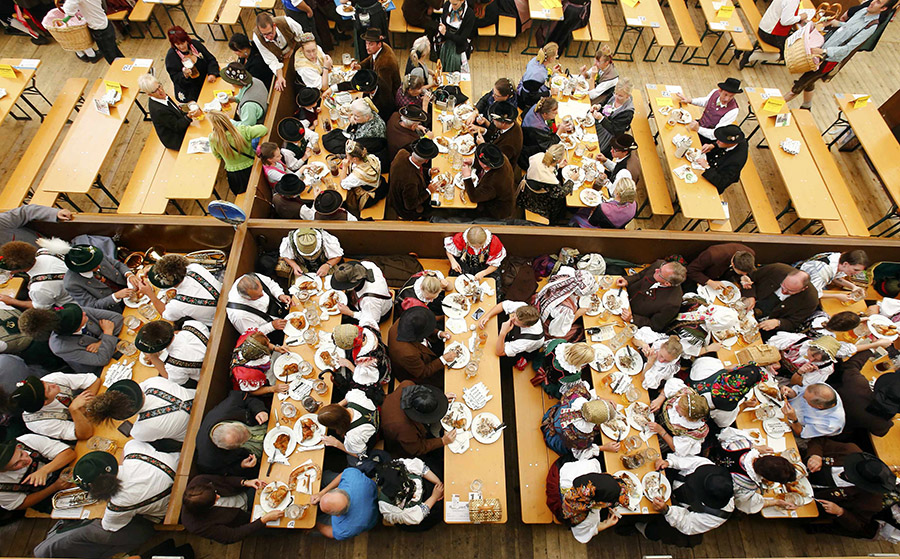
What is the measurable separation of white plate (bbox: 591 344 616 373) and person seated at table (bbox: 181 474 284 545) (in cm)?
338

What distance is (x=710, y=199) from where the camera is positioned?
6270 mm

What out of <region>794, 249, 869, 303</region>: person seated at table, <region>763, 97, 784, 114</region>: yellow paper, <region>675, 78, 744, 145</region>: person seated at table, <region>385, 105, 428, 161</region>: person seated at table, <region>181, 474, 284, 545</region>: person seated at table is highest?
A: <region>763, 97, 784, 114</region>: yellow paper

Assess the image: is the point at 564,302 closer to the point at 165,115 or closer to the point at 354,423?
the point at 354,423

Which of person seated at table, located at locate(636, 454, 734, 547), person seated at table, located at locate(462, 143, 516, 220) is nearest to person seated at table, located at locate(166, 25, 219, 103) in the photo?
person seated at table, located at locate(462, 143, 516, 220)

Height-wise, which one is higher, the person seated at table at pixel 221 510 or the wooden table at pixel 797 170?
the wooden table at pixel 797 170

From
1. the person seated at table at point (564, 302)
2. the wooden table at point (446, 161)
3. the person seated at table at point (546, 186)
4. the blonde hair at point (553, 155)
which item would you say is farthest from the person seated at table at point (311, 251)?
the blonde hair at point (553, 155)

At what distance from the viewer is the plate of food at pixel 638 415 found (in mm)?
4379

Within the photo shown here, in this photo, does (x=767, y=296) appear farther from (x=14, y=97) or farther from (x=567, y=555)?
(x=14, y=97)

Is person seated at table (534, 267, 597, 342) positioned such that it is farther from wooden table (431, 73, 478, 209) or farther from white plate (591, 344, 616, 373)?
wooden table (431, 73, 478, 209)

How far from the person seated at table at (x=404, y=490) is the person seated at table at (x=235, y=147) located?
4355mm

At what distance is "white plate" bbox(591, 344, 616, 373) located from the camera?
466 cm

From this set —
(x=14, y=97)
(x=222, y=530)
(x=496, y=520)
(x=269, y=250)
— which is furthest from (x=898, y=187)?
(x=14, y=97)

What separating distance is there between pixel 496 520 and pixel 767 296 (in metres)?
4.22

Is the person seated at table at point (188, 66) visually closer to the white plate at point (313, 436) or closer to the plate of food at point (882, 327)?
the white plate at point (313, 436)
